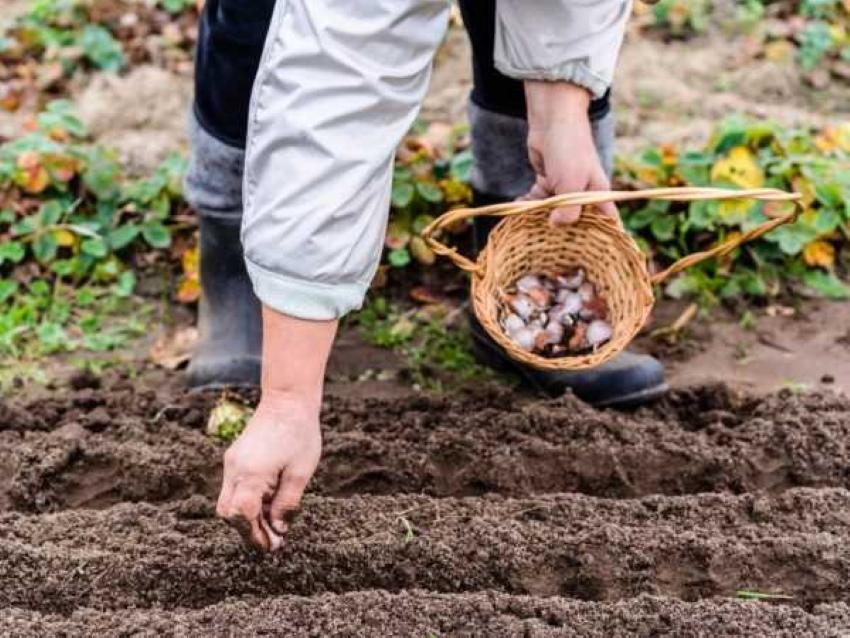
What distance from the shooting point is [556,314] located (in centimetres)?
263

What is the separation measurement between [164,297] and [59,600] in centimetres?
115

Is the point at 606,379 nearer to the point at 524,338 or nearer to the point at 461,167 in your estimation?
the point at 524,338

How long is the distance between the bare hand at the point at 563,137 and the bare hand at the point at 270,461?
2.08ft

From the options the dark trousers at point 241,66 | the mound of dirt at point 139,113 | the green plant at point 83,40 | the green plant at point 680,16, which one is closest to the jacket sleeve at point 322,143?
the dark trousers at point 241,66

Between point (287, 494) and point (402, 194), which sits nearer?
point (287, 494)

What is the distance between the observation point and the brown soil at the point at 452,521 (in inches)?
83.7

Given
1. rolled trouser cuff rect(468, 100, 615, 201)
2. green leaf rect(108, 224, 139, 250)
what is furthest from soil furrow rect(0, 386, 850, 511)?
green leaf rect(108, 224, 139, 250)

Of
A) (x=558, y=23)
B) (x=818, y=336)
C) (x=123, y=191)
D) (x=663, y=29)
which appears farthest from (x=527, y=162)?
(x=663, y=29)

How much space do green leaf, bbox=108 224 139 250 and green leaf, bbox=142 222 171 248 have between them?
3 centimetres

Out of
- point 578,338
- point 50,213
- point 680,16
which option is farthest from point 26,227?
point 680,16

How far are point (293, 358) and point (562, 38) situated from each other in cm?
68

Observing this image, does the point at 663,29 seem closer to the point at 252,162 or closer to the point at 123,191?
the point at 123,191

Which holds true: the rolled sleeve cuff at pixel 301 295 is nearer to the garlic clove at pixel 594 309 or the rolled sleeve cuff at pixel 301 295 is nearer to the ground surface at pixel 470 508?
the ground surface at pixel 470 508

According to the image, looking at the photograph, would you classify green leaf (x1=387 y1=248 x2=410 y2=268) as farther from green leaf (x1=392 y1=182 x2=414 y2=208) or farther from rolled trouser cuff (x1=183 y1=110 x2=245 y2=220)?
rolled trouser cuff (x1=183 y1=110 x2=245 y2=220)
